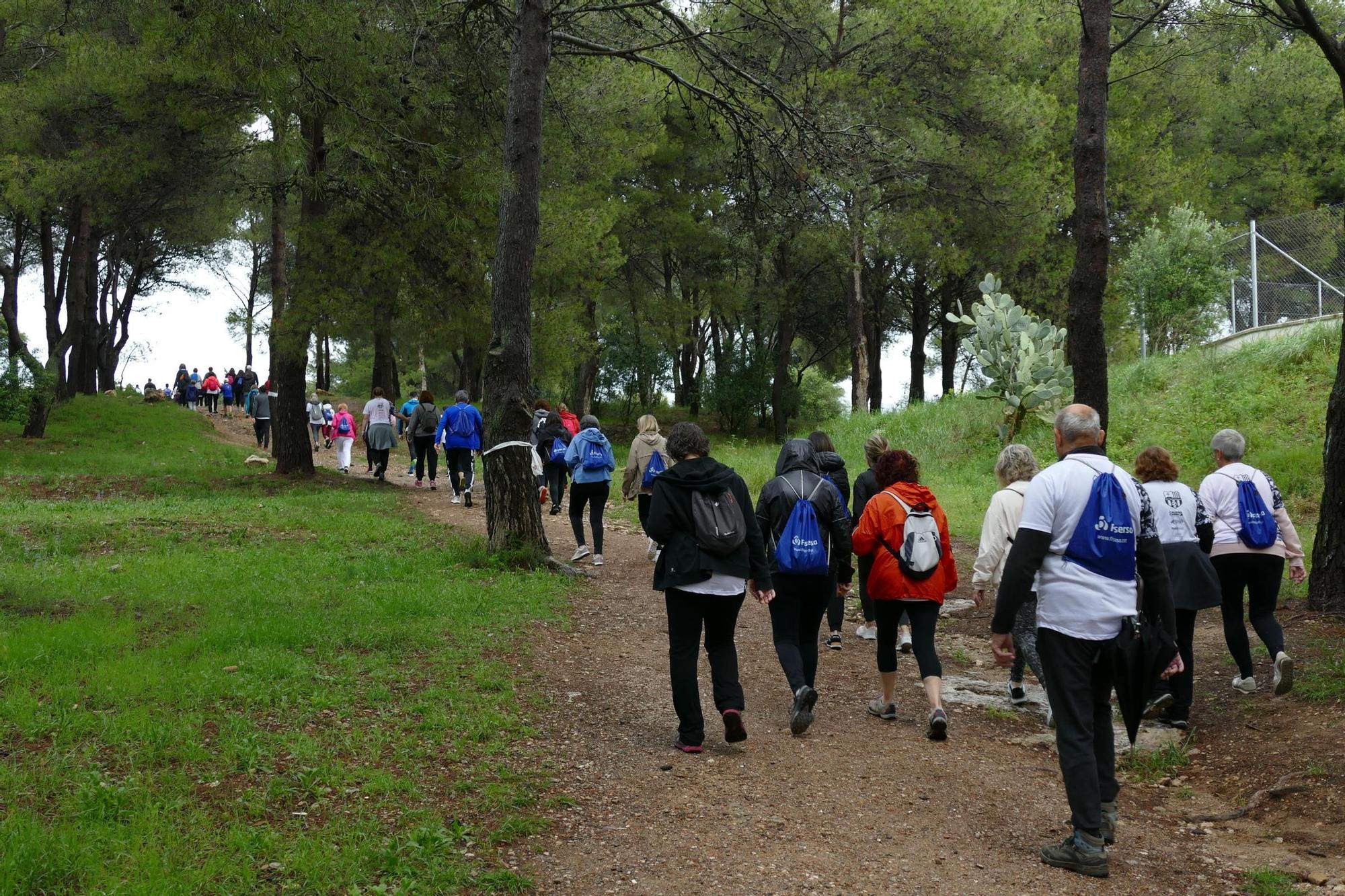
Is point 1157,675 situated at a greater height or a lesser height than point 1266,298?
lesser

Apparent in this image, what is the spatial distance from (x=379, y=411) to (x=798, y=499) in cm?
1306

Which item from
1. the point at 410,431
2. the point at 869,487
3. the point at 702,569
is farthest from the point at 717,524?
the point at 410,431

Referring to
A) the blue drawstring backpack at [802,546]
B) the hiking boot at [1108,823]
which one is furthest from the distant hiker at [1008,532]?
the hiking boot at [1108,823]

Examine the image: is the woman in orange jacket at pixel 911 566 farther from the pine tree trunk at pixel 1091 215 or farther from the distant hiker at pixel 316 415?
the distant hiker at pixel 316 415

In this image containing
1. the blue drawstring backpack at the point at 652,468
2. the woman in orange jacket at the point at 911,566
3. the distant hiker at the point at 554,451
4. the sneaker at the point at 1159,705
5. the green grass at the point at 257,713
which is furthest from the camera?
the distant hiker at the point at 554,451

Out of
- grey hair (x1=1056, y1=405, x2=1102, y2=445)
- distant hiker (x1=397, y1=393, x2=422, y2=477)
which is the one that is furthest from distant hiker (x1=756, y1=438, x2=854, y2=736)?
distant hiker (x1=397, y1=393, x2=422, y2=477)

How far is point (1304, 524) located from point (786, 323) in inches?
898

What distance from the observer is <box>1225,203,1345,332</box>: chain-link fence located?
18.0 m

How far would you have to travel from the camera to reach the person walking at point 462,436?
1579 cm

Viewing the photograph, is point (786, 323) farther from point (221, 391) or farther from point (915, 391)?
point (221, 391)

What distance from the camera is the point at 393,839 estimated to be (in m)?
4.35

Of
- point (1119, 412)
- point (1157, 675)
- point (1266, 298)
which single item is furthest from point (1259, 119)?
point (1157, 675)

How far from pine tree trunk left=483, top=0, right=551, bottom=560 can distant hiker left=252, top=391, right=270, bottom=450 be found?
58.9ft

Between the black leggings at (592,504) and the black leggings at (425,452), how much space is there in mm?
6601
